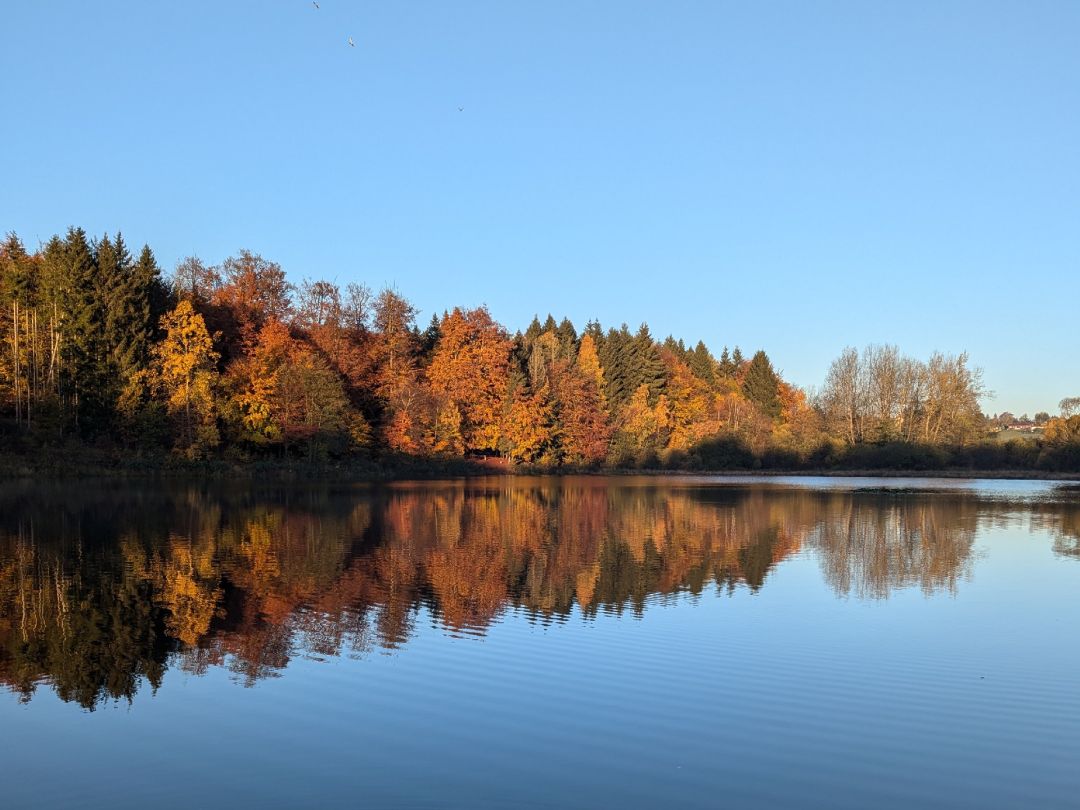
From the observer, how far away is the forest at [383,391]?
4766cm

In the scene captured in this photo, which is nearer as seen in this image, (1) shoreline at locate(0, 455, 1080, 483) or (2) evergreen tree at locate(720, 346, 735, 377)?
(1) shoreline at locate(0, 455, 1080, 483)

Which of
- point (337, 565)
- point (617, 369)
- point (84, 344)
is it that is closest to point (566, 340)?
point (617, 369)

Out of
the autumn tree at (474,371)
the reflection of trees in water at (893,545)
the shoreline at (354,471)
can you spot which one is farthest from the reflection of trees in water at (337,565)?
the autumn tree at (474,371)

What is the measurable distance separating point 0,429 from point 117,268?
12.1m

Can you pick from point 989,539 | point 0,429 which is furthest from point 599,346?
point 989,539

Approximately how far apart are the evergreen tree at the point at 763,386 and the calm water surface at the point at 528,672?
2928 inches

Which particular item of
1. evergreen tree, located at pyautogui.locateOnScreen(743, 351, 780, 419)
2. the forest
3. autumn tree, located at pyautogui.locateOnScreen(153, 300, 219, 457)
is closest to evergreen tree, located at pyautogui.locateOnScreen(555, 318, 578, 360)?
the forest

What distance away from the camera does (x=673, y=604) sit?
14.5 meters

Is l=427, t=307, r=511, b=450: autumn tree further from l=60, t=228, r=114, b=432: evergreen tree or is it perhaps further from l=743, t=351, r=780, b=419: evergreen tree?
l=743, t=351, r=780, b=419: evergreen tree

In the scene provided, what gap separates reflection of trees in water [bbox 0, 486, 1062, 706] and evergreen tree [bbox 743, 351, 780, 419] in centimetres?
6112

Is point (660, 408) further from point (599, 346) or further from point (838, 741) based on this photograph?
point (838, 741)

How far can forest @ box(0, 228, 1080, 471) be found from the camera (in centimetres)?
4766

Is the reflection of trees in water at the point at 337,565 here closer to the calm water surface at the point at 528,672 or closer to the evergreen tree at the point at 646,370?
the calm water surface at the point at 528,672

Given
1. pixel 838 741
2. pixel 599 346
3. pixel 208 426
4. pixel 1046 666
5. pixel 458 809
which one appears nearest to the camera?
pixel 458 809
